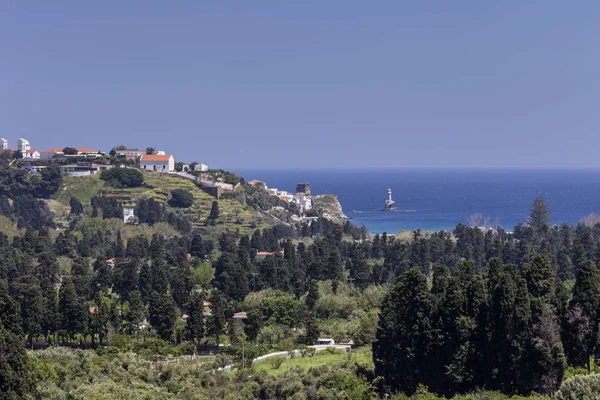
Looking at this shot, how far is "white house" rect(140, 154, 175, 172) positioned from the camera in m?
119

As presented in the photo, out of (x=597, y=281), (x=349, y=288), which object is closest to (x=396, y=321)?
(x=597, y=281)

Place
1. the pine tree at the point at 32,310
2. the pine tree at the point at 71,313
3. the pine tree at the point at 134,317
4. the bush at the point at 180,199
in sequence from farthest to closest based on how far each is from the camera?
the bush at the point at 180,199 → the pine tree at the point at 134,317 → the pine tree at the point at 71,313 → the pine tree at the point at 32,310

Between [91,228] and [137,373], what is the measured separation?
184ft

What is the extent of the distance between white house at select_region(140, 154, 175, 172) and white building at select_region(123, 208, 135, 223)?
66.1ft

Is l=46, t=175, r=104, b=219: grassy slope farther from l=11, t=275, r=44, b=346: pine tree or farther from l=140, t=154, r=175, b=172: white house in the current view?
l=11, t=275, r=44, b=346: pine tree

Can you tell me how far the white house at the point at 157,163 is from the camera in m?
119

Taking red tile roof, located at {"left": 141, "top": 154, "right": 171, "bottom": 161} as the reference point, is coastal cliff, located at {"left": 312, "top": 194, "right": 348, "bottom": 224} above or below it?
below

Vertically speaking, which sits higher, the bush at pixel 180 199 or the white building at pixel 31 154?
the white building at pixel 31 154

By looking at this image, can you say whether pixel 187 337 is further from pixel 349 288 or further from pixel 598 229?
pixel 598 229

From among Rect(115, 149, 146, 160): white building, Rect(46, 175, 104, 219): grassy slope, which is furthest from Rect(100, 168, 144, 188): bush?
Rect(115, 149, 146, 160): white building

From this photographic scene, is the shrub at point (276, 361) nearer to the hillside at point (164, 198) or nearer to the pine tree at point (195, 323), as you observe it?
the pine tree at point (195, 323)

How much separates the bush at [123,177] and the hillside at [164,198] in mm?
861

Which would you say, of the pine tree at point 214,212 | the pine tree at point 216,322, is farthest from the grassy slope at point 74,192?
the pine tree at point 216,322

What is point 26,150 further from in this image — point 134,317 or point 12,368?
point 12,368
